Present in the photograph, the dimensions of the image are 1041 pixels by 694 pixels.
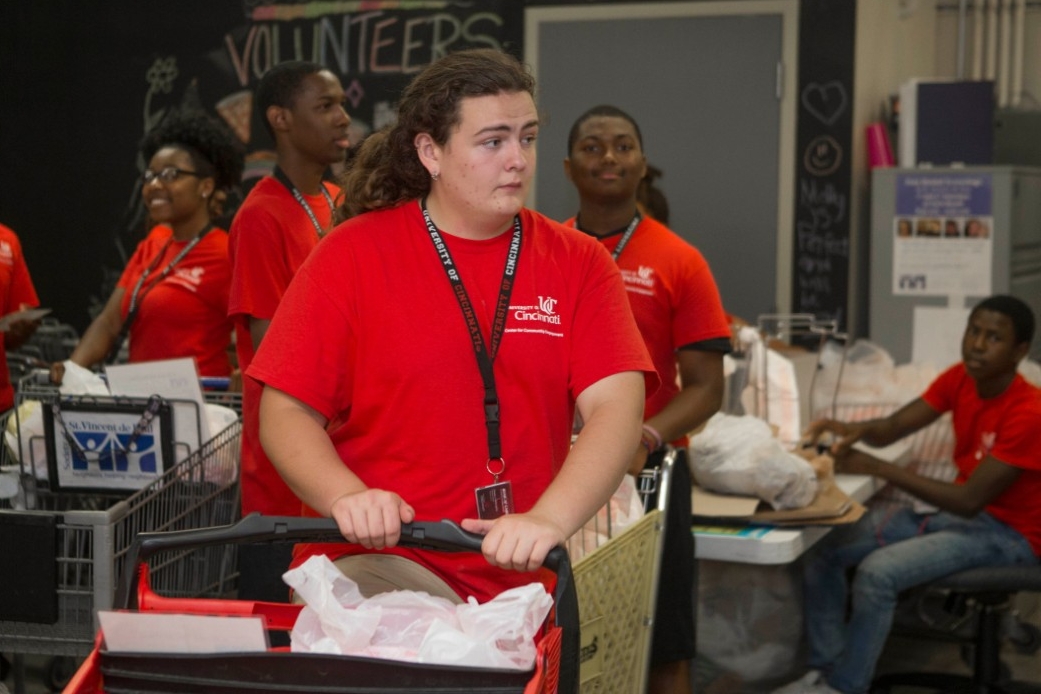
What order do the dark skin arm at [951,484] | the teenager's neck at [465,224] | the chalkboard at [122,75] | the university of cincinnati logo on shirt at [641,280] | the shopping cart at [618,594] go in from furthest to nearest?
the chalkboard at [122,75]
the dark skin arm at [951,484]
the university of cincinnati logo on shirt at [641,280]
the shopping cart at [618,594]
the teenager's neck at [465,224]

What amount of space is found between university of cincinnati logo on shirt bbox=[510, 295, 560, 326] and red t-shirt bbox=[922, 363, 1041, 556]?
7.91ft

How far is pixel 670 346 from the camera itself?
127 inches

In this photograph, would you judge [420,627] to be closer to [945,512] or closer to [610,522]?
[610,522]

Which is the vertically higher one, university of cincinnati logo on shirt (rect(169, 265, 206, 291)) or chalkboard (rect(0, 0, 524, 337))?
chalkboard (rect(0, 0, 524, 337))

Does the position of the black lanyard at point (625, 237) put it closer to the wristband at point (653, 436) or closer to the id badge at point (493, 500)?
the wristband at point (653, 436)

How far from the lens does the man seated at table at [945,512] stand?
3941mm

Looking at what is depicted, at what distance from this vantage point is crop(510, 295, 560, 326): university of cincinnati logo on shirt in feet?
6.68

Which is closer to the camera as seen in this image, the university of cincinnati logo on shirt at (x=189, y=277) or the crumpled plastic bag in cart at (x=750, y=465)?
the crumpled plastic bag in cart at (x=750, y=465)

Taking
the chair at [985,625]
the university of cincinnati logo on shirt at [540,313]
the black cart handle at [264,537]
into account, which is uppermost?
the university of cincinnati logo on shirt at [540,313]

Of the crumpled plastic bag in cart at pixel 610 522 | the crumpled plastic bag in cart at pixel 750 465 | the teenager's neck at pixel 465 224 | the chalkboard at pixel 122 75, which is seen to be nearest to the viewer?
the teenager's neck at pixel 465 224

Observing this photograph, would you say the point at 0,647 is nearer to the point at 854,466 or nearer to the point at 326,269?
the point at 326,269

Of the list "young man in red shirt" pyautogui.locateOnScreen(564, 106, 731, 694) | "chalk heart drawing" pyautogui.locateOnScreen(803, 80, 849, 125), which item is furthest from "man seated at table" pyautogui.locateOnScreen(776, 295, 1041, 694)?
"chalk heart drawing" pyautogui.locateOnScreen(803, 80, 849, 125)

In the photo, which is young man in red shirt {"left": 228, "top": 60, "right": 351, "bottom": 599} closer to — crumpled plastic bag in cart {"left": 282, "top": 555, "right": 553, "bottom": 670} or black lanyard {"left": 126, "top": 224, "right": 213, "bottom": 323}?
black lanyard {"left": 126, "top": 224, "right": 213, "bottom": 323}

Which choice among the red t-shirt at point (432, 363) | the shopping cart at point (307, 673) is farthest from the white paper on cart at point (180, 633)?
the red t-shirt at point (432, 363)
